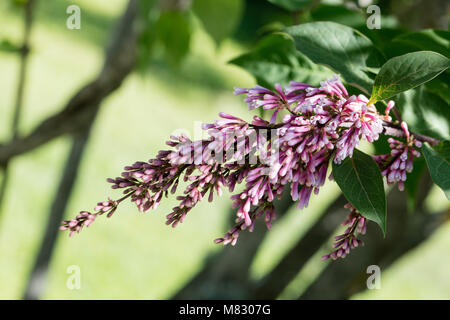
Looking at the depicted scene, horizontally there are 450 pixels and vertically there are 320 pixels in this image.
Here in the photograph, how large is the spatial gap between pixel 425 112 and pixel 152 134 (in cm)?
447

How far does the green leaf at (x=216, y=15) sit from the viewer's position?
1.19 metres

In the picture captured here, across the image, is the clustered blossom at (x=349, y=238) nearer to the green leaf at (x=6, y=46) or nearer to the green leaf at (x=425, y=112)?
Answer: the green leaf at (x=425, y=112)

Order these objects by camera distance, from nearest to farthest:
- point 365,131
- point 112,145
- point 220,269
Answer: point 365,131
point 220,269
point 112,145

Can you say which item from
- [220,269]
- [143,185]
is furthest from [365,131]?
[220,269]

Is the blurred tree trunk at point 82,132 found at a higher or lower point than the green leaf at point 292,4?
higher

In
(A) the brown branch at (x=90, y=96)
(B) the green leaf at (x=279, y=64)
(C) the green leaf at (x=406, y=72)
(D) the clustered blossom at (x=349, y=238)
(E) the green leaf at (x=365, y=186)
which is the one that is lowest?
(D) the clustered blossom at (x=349, y=238)

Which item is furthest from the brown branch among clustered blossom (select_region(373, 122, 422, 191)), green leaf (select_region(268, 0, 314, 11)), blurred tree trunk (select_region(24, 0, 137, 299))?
clustered blossom (select_region(373, 122, 422, 191))

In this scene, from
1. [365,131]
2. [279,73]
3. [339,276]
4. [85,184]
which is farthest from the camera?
[85,184]

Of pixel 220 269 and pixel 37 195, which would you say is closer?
pixel 220 269

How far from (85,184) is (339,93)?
387cm

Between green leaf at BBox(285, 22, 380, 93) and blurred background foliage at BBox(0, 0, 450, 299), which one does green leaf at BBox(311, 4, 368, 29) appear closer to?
blurred background foliage at BBox(0, 0, 450, 299)

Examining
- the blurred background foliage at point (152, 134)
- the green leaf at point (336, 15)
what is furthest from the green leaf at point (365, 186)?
the green leaf at point (336, 15)

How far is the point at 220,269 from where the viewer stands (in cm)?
209
